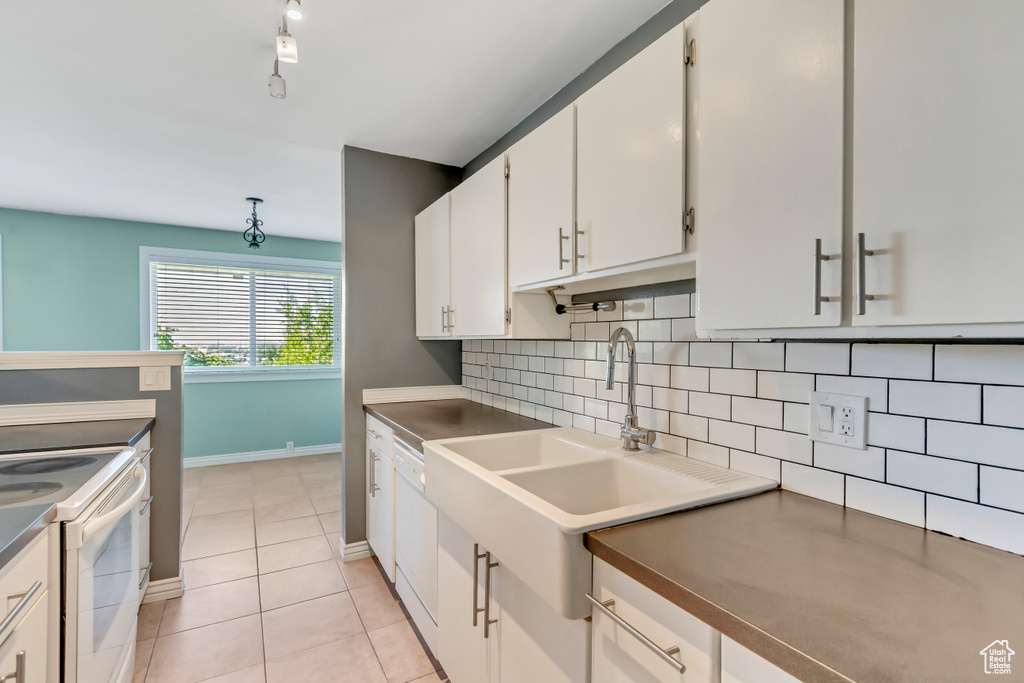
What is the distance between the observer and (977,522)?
0.87 meters

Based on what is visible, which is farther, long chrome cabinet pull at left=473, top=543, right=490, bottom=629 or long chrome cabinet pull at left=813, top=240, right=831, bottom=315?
long chrome cabinet pull at left=473, top=543, right=490, bottom=629

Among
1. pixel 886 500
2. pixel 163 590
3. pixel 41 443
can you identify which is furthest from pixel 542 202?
pixel 163 590

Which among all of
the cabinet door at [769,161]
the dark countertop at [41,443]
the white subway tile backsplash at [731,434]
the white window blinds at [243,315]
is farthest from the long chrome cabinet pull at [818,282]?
the white window blinds at [243,315]

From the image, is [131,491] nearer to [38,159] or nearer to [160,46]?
[160,46]

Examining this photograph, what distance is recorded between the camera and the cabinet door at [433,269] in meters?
2.51

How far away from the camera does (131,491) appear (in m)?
1.63

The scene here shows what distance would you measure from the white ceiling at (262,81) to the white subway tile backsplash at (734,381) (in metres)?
1.27

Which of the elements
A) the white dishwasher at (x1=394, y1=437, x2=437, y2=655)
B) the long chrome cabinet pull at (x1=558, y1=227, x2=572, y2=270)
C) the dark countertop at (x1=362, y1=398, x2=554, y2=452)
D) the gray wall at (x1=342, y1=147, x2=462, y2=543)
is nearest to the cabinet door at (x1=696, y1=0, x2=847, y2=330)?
the long chrome cabinet pull at (x1=558, y1=227, x2=572, y2=270)

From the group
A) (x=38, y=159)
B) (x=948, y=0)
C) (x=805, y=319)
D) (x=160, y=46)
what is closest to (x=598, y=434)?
(x=805, y=319)

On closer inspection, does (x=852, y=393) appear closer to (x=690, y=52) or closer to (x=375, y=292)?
(x=690, y=52)

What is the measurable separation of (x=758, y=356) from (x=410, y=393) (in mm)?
2123

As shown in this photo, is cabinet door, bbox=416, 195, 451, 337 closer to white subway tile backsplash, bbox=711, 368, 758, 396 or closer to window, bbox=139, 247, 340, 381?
white subway tile backsplash, bbox=711, 368, 758, 396

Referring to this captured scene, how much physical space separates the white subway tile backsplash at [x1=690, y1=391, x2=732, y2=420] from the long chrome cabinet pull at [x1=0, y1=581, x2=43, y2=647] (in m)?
1.65

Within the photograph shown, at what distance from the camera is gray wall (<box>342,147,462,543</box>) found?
108 inches
